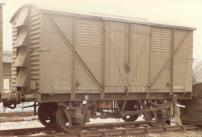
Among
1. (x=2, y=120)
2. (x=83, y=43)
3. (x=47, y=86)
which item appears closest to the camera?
(x=47, y=86)

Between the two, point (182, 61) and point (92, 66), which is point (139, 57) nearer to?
point (92, 66)

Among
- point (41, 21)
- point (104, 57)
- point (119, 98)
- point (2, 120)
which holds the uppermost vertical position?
point (41, 21)

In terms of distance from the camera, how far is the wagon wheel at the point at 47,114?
527 inches

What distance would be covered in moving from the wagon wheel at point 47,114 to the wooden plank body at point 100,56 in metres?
1.12

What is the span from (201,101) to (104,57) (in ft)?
15.3

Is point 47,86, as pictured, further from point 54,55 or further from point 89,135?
point 89,135

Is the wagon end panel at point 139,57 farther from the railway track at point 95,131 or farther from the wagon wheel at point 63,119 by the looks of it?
the wagon wheel at point 63,119

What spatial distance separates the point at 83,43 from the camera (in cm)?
1278

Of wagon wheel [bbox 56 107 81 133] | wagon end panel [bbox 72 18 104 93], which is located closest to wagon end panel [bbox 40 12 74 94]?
wagon end panel [bbox 72 18 104 93]

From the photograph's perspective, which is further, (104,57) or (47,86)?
(104,57)

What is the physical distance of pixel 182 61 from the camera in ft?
50.5

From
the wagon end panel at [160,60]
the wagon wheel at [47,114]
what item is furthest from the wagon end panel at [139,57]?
the wagon wheel at [47,114]

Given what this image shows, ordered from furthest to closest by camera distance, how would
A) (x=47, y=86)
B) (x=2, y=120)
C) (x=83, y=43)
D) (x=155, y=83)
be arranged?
1. (x=2, y=120)
2. (x=155, y=83)
3. (x=83, y=43)
4. (x=47, y=86)

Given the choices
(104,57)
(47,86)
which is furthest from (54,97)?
(104,57)
